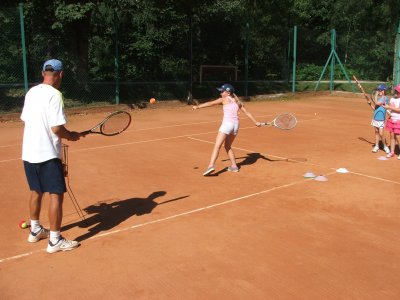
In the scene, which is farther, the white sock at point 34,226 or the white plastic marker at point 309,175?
the white plastic marker at point 309,175

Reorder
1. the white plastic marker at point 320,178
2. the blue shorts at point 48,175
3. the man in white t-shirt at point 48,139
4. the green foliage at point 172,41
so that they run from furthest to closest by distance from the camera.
→ the green foliage at point 172,41
the white plastic marker at point 320,178
the blue shorts at point 48,175
the man in white t-shirt at point 48,139

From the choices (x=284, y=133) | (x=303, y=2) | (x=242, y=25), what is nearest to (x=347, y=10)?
(x=303, y=2)

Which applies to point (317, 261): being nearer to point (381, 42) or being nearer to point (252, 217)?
point (252, 217)

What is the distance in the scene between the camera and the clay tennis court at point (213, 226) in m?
4.12

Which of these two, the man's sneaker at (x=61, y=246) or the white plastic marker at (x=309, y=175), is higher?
the white plastic marker at (x=309, y=175)

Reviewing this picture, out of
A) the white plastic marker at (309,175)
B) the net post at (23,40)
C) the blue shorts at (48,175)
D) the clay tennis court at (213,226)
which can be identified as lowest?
the clay tennis court at (213,226)

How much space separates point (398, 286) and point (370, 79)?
25.5 meters

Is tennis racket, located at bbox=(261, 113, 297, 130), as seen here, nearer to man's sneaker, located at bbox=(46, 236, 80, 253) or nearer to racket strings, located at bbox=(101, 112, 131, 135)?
racket strings, located at bbox=(101, 112, 131, 135)

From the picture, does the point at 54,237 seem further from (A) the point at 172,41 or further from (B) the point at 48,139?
(A) the point at 172,41

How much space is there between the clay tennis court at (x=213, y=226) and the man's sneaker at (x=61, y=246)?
6 centimetres

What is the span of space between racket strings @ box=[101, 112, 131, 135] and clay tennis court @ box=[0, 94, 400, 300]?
1.09 m

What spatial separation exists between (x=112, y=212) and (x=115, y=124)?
1167 mm

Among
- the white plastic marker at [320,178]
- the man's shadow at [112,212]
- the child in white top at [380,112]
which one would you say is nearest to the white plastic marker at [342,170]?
the white plastic marker at [320,178]

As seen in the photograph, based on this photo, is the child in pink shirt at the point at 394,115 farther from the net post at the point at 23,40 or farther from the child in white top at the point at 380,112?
the net post at the point at 23,40
